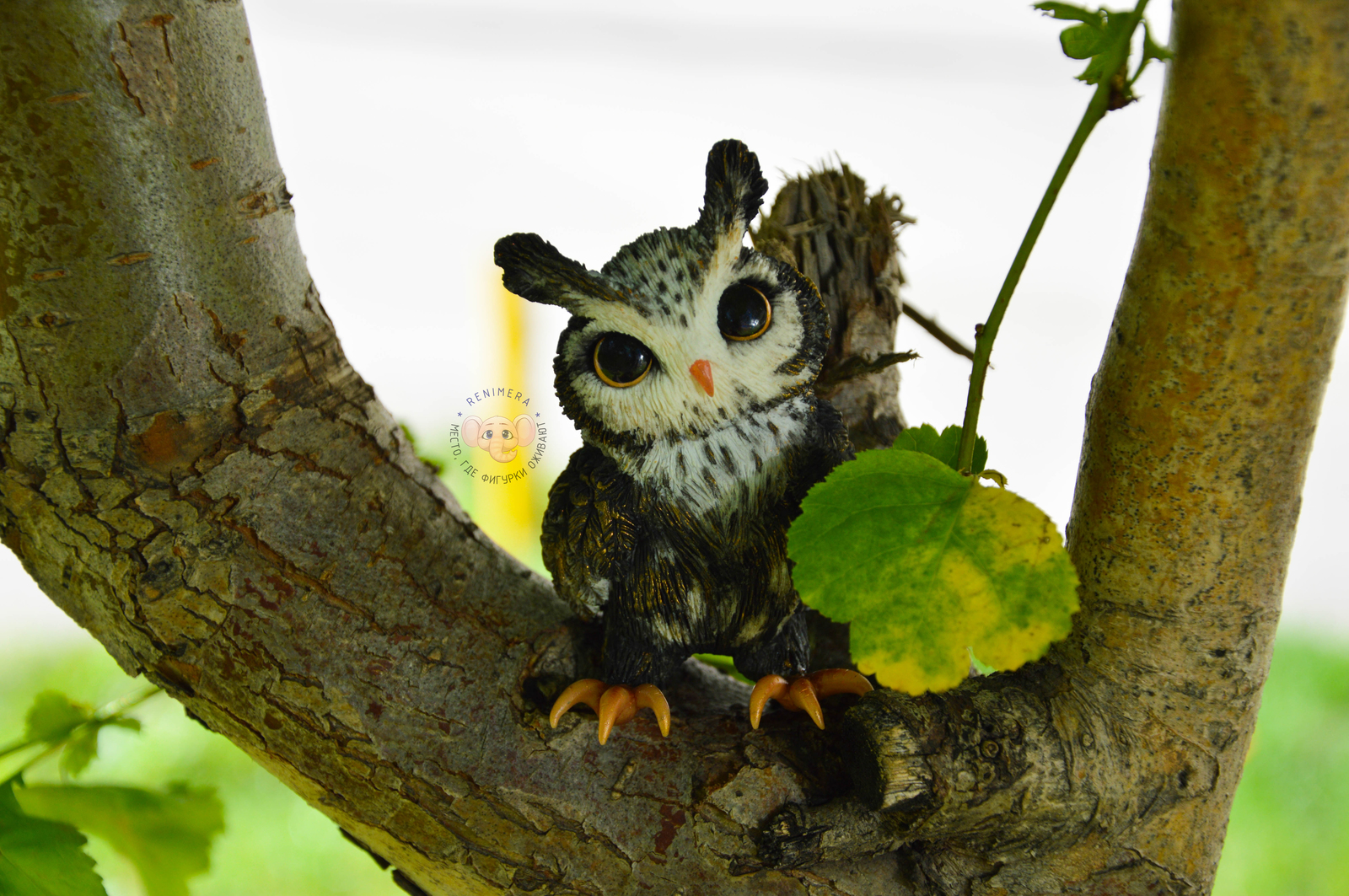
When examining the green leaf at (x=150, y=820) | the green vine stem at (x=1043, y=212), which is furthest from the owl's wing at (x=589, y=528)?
the green leaf at (x=150, y=820)

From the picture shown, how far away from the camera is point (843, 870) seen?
61cm

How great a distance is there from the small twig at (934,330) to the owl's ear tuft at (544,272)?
0.36 m

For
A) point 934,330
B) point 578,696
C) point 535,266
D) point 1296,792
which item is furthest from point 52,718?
point 1296,792

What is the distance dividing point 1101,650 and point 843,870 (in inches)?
9.2

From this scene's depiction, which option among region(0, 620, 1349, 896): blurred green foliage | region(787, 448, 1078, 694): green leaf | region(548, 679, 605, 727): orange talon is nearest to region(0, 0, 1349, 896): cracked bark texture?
region(548, 679, 605, 727): orange talon

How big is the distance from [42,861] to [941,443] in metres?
0.73

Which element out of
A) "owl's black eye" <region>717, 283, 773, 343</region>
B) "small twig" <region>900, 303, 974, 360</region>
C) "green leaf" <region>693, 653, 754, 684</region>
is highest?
"small twig" <region>900, 303, 974, 360</region>

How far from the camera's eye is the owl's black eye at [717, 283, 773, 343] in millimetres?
587

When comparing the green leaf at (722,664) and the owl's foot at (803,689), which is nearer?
the owl's foot at (803,689)

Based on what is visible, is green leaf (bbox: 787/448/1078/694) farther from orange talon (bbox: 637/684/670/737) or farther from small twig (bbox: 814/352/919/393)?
small twig (bbox: 814/352/919/393)

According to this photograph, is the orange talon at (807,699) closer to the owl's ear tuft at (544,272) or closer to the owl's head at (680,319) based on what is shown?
the owl's head at (680,319)

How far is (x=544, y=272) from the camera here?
1.86ft

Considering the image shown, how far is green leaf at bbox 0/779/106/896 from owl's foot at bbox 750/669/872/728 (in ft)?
1.68

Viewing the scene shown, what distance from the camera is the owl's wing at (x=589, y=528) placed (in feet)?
2.04
